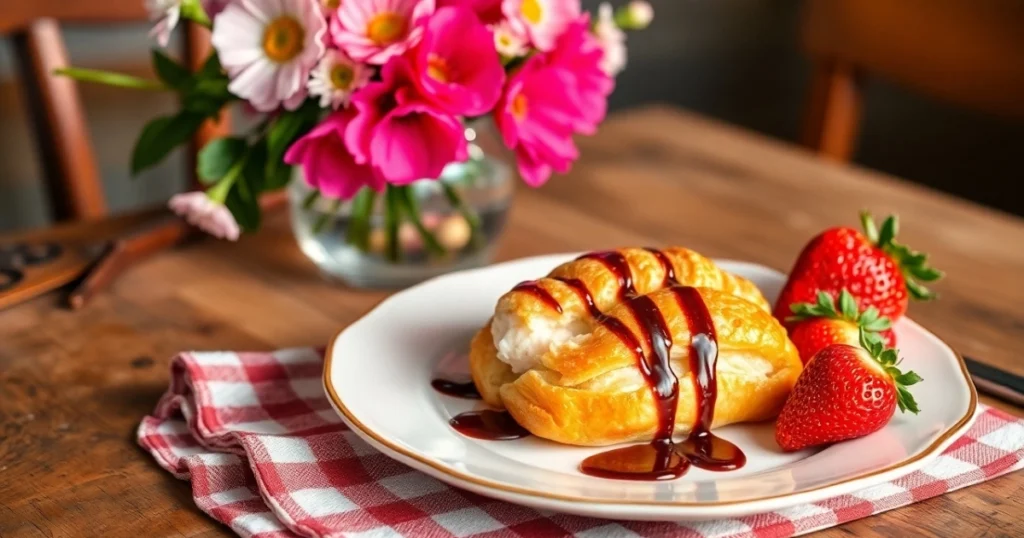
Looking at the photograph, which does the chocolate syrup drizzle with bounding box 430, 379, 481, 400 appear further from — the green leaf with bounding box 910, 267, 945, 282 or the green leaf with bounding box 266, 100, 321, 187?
the green leaf with bounding box 910, 267, 945, 282

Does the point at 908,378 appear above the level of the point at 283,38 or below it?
below

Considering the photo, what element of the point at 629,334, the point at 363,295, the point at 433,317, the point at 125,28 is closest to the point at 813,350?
the point at 629,334

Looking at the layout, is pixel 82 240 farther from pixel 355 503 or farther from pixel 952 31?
pixel 952 31

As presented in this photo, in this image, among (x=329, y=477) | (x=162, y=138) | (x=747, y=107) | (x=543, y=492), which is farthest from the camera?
(x=747, y=107)

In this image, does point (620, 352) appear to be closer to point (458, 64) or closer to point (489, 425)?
point (489, 425)

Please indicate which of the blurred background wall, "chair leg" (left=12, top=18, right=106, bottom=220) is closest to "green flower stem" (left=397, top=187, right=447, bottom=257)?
"chair leg" (left=12, top=18, right=106, bottom=220)

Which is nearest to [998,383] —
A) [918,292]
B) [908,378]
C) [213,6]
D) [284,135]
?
[918,292]

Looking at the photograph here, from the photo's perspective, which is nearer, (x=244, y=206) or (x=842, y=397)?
(x=842, y=397)

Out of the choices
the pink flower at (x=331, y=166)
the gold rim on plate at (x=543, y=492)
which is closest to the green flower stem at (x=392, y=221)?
the pink flower at (x=331, y=166)

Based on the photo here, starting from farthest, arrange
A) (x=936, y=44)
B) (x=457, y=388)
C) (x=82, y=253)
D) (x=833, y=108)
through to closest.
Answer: (x=833, y=108) → (x=936, y=44) → (x=82, y=253) → (x=457, y=388)
